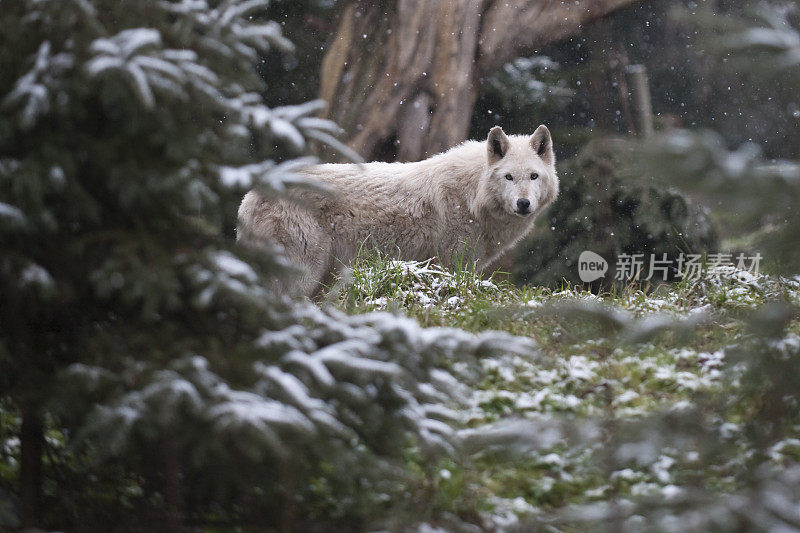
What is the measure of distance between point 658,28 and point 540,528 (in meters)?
15.8

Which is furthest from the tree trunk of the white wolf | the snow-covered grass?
the white wolf

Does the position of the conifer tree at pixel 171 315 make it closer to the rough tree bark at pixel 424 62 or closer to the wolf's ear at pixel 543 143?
the wolf's ear at pixel 543 143

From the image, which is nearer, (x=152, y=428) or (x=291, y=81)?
(x=152, y=428)

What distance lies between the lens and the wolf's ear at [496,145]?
6508 mm

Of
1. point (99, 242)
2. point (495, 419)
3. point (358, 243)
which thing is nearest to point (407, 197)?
point (358, 243)

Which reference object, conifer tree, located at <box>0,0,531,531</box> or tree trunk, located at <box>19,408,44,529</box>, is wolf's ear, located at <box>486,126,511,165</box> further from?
tree trunk, located at <box>19,408,44,529</box>

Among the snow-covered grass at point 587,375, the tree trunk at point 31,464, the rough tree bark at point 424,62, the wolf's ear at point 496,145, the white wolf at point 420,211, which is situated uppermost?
the rough tree bark at point 424,62

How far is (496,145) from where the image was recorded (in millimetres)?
6602

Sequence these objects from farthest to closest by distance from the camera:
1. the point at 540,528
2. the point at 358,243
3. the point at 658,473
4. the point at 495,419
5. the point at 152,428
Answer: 1. the point at 358,243
2. the point at 495,419
3. the point at 658,473
4. the point at 540,528
5. the point at 152,428

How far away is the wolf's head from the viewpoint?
21.1 feet

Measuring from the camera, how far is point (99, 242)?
7.75 feet

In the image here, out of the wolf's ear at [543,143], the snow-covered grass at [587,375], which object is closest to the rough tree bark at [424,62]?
the wolf's ear at [543,143]

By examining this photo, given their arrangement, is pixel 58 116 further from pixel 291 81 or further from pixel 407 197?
pixel 291 81

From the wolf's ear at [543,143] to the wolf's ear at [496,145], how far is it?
254 millimetres
